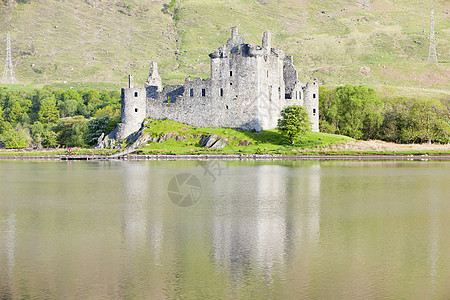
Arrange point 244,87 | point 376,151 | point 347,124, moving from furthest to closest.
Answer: point 347,124, point 244,87, point 376,151

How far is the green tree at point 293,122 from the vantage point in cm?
8006

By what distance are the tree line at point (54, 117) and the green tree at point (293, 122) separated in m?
28.9

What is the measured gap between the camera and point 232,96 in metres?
87.0

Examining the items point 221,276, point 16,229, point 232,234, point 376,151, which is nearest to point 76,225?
point 16,229

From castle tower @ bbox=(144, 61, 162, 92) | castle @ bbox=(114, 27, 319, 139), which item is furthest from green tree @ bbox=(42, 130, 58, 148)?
castle tower @ bbox=(144, 61, 162, 92)

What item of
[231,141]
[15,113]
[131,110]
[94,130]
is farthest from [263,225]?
[15,113]

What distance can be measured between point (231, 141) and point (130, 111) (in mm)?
17237

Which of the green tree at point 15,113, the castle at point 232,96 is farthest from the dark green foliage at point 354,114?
the green tree at point 15,113

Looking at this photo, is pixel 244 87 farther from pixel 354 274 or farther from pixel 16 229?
pixel 354 274

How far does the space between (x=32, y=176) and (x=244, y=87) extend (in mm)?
37625

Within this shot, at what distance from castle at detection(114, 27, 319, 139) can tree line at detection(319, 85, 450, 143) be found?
6.22 m

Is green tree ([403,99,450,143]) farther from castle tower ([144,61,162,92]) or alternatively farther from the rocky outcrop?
castle tower ([144,61,162,92])

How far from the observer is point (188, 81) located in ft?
294

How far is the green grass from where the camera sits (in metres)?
80.2
